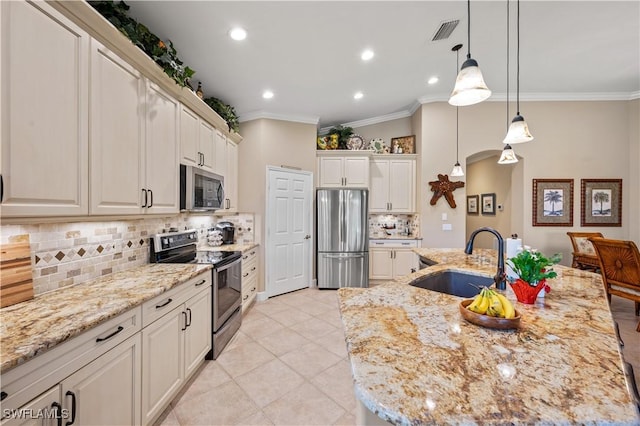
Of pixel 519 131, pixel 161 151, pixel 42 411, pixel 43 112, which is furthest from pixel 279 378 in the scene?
pixel 519 131

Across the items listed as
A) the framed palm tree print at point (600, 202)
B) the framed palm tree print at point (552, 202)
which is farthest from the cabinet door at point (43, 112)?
the framed palm tree print at point (600, 202)

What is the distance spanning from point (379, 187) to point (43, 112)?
13.9 feet

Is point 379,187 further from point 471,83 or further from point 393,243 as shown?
point 471,83

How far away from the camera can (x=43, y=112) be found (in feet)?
3.97

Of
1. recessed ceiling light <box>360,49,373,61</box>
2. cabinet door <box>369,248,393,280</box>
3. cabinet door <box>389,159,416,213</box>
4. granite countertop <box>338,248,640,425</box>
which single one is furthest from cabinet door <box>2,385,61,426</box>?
cabinet door <box>389,159,416,213</box>

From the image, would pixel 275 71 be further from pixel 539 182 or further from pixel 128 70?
pixel 539 182

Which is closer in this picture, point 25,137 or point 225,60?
point 25,137

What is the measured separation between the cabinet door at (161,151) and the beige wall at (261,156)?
1734 mm

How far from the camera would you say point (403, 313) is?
1.16m

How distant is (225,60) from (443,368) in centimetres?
330

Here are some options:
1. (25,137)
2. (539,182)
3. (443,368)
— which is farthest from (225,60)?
(539,182)

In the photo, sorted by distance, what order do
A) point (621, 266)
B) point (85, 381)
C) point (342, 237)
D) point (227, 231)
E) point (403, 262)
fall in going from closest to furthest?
point (85, 381) < point (621, 266) < point (227, 231) < point (342, 237) < point (403, 262)

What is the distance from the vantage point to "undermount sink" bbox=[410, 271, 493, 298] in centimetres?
188

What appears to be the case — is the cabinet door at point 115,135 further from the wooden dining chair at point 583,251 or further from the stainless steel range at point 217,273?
the wooden dining chair at point 583,251
